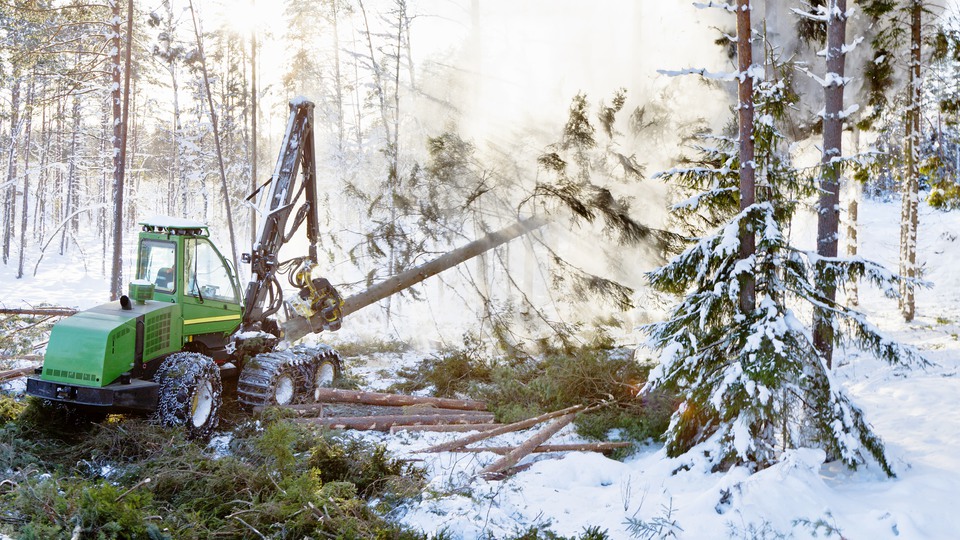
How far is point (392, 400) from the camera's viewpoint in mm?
9117

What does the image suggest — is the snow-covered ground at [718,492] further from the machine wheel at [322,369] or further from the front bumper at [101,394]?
the front bumper at [101,394]

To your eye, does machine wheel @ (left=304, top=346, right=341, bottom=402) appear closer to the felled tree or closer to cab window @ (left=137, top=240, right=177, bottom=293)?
cab window @ (left=137, top=240, right=177, bottom=293)

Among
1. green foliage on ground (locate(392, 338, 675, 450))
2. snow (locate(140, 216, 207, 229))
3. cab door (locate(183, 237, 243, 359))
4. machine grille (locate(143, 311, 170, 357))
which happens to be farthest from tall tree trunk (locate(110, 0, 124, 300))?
machine grille (locate(143, 311, 170, 357))

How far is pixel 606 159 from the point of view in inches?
449

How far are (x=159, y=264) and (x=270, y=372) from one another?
196 centimetres

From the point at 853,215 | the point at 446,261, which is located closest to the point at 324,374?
the point at 446,261

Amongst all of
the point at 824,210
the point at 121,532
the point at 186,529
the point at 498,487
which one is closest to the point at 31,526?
the point at 121,532

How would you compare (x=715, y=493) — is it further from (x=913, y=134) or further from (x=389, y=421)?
(x=913, y=134)

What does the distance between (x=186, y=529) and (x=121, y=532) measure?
44 cm

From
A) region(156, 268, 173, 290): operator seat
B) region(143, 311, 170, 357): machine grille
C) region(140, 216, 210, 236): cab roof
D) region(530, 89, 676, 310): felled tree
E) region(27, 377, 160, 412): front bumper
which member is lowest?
region(27, 377, 160, 412): front bumper

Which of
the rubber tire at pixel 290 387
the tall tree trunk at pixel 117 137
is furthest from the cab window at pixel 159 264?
the tall tree trunk at pixel 117 137

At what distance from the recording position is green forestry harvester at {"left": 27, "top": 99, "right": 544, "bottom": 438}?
673 centimetres

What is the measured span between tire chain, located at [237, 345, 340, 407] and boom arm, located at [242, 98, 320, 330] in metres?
0.75

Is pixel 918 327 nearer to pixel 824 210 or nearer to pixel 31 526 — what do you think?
pixel 824 210
